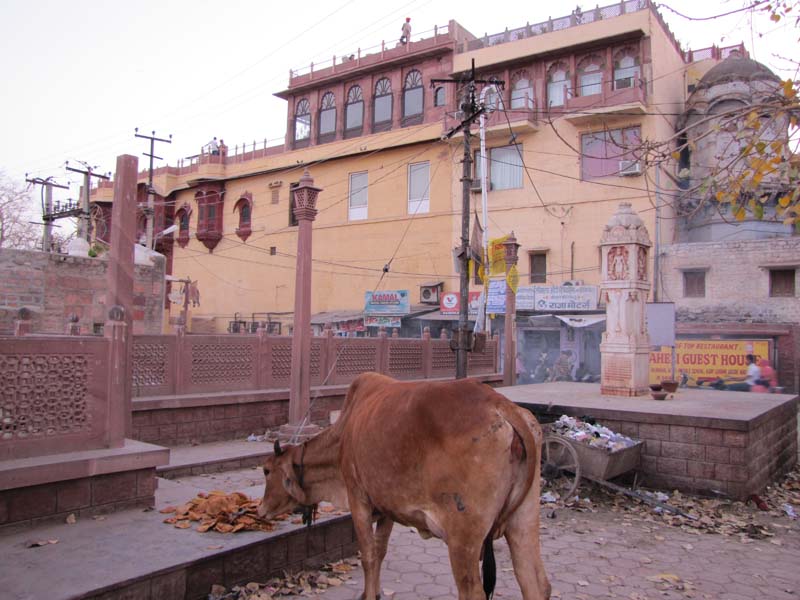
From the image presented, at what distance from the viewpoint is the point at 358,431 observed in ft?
14.0

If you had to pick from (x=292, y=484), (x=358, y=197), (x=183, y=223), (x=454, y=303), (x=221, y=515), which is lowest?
(x=221, y=515)

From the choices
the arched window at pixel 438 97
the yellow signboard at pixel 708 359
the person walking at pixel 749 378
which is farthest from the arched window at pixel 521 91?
the person walking at pixel 749 378

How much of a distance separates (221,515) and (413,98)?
26518mm

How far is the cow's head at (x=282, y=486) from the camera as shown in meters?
4.79

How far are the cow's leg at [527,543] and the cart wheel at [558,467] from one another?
4.12 metres

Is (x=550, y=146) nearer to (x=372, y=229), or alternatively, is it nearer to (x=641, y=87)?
(x=641, y=87)

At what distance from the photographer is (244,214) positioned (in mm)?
35188

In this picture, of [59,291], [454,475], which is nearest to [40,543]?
[454,475]

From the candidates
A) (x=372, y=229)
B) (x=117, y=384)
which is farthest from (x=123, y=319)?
(x=372, y=229)

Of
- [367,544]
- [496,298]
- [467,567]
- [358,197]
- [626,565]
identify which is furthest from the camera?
[358,197]

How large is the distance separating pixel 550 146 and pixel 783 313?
34.0ft

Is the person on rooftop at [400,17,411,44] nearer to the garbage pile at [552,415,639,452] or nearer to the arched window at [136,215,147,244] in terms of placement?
the arched window at [136,215,147,244]

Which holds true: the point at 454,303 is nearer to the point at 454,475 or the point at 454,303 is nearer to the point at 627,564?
the point at 627,564

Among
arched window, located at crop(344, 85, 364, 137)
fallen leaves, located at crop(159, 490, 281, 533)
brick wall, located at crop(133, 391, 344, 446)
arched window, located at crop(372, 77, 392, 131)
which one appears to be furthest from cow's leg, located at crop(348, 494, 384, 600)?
arched window, located at crop(344, 85, 364, 137)
